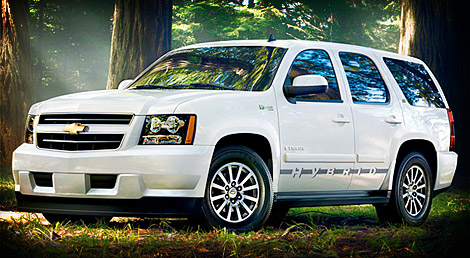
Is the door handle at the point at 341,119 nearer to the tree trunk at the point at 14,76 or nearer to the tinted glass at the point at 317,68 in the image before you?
the tinted glass at the point at 317,68

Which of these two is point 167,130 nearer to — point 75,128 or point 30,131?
point 75,128

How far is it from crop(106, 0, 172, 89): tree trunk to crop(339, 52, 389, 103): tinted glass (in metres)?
6.03

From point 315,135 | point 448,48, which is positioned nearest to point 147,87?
point 315,135

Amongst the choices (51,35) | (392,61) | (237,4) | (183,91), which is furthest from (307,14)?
(183,91)

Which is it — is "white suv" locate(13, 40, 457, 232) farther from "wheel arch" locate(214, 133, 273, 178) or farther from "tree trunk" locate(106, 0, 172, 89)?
"tree trunk" locate(106, 0, 172, 89)

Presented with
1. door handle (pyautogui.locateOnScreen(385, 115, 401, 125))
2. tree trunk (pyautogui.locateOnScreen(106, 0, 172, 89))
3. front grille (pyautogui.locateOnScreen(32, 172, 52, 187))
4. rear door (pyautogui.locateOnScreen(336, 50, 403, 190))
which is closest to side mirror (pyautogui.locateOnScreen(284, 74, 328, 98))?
rear door (pyautogui.locateOnScreen(336, 50, 403, 190))

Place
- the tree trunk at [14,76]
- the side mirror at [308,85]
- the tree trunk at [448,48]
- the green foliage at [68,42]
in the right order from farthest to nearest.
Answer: the green foliage at [68,42]
the tree trunk at [14,76]
the tree trunk at [448,48]
the side mirror at [308,85]

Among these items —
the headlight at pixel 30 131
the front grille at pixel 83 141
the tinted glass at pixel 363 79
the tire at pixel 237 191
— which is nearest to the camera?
the front grille at pixel 83 141

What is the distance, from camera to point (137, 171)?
6230 mm

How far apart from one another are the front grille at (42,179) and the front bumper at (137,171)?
4.0 inches

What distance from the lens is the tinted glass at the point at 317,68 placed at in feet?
25.4

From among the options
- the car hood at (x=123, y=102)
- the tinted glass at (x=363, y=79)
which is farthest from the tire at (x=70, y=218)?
the tinted glass at (x=363, y=79)

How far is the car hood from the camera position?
6.36 meters

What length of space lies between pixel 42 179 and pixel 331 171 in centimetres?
293
